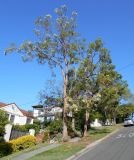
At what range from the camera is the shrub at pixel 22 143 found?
22.0 meters

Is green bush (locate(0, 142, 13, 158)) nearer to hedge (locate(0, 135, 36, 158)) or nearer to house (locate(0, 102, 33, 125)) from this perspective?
hedge (locate(0, 135, 36, 158))

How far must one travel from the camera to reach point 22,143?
2284cm

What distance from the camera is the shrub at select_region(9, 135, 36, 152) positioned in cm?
2197

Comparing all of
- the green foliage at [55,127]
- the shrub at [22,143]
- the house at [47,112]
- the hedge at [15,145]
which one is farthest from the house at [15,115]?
the hedge at [15,145]

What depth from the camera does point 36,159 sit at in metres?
16.0

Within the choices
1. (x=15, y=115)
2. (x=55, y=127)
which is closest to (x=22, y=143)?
(x=55, y=127)

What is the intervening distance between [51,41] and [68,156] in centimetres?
1460

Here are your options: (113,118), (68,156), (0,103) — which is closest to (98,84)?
(68,156)

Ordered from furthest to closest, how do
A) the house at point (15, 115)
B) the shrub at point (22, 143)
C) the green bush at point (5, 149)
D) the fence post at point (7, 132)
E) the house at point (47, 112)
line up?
1. the house at point (15, 115)
2. the house at point (47, 112)
3. the fence post at point (7, 132)
4. the shrub at point (22, 143)
5. the green bush at point (5, 149)

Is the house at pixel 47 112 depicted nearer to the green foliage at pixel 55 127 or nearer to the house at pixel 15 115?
the house at pixel 15 115

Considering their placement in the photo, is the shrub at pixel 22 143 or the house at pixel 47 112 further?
the house at pixel 47 112

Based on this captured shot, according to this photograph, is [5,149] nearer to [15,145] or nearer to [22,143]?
[15,145]

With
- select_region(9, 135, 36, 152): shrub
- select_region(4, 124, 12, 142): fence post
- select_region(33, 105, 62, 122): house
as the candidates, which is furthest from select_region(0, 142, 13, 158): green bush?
select_region(33, 105, 62, 122): house

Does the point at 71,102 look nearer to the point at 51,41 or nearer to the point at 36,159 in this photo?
the point at 51,41
